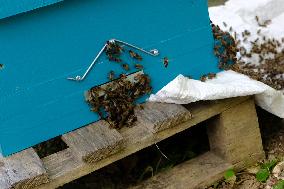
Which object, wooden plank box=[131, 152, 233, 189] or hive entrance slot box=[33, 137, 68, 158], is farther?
hive entrance slot box=[33, 137, 68, 158]

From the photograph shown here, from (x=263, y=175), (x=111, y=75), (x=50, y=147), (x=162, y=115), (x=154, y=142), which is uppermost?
(x=111, y=75)

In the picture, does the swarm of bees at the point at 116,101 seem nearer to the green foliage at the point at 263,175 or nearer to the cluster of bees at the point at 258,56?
the cluster of bees at the point at 258,56

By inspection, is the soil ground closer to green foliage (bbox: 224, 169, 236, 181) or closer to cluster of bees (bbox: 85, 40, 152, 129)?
green foliage (bbox: 224, 169, 236, 181)

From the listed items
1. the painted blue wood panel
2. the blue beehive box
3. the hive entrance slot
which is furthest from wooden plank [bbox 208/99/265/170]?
the painted blue wood panel

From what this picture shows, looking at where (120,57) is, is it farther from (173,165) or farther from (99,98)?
(173,165)

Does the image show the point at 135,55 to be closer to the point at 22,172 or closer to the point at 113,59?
the point at 113,59

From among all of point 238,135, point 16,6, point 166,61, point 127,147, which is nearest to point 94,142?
point 127,147
